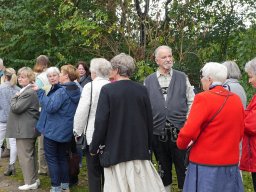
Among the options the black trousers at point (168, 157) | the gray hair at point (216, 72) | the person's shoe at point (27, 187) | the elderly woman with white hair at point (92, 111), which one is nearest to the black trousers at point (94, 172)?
the elderly woman with white hair at point (92, 111)

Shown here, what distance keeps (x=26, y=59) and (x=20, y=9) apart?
1322 millimetres

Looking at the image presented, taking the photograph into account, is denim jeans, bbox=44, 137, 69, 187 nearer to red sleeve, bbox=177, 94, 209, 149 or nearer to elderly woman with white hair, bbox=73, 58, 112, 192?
elderly woman with white hair, bbox=73, 58, 112, 192

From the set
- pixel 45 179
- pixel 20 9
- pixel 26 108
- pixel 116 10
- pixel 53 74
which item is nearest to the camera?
pixel 53 74

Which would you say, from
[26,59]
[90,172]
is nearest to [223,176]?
[90,172]

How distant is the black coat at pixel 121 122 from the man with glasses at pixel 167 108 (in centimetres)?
76

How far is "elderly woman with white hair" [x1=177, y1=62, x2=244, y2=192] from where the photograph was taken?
3680 millimetres

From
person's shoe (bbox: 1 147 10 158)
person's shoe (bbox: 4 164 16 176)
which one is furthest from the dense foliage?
person's shoe (bbox: 4 164 16 176)

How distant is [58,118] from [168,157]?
60.1 inches

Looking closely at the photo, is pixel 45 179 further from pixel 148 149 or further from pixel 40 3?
pixel 40 3

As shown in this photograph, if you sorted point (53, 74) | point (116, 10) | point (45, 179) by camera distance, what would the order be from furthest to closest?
point (116, 10), point (45, 179), point (53, 74)

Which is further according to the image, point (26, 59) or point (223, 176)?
point (26, 59)

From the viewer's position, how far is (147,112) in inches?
168

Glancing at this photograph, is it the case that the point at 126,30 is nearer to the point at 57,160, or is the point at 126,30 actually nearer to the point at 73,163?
the point at 73,163

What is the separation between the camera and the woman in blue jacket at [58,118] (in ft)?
17.4
